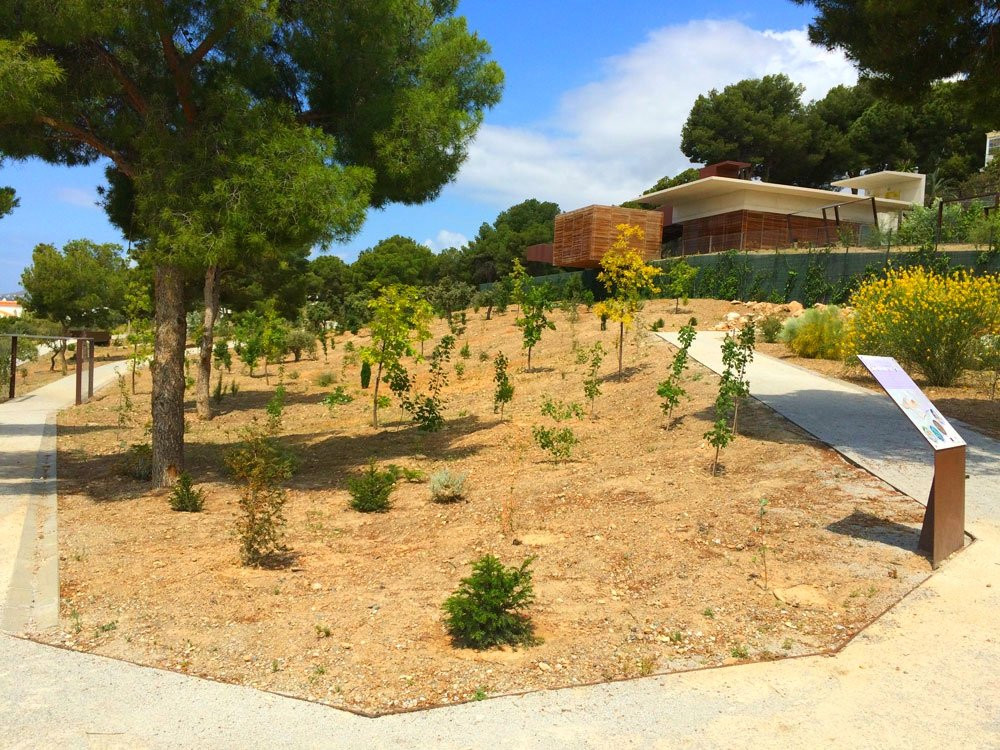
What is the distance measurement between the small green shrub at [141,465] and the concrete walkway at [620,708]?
201 inches

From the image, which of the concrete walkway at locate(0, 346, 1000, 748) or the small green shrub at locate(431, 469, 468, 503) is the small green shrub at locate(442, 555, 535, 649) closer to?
the concrete walkway at locate(0, 346, 1000, 748)

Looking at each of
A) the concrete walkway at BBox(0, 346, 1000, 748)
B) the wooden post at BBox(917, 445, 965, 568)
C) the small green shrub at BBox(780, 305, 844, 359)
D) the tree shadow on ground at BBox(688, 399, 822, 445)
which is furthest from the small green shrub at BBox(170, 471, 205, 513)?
the small green shrub at BBox(780, 305, 844, 359)

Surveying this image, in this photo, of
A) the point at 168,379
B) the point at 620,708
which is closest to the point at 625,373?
the point at 168,379

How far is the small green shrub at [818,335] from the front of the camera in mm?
15797

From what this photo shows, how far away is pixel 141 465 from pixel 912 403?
26.5 feet

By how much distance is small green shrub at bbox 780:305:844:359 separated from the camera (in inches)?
622

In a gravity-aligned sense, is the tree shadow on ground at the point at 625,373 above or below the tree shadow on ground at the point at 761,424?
above

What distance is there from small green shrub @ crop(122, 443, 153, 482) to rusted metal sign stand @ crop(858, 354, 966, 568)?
25.3ft

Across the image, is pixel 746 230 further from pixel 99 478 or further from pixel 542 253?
pixel 99 478

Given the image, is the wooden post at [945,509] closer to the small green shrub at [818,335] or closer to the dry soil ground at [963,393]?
the dry soil ground at [963,393]

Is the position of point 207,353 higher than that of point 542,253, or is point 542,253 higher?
point 542,253

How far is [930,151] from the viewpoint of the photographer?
46812 millimetres

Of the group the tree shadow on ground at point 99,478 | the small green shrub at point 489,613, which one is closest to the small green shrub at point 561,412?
the tree shadow on ground at point 99,478

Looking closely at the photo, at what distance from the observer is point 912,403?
16.9 feet
